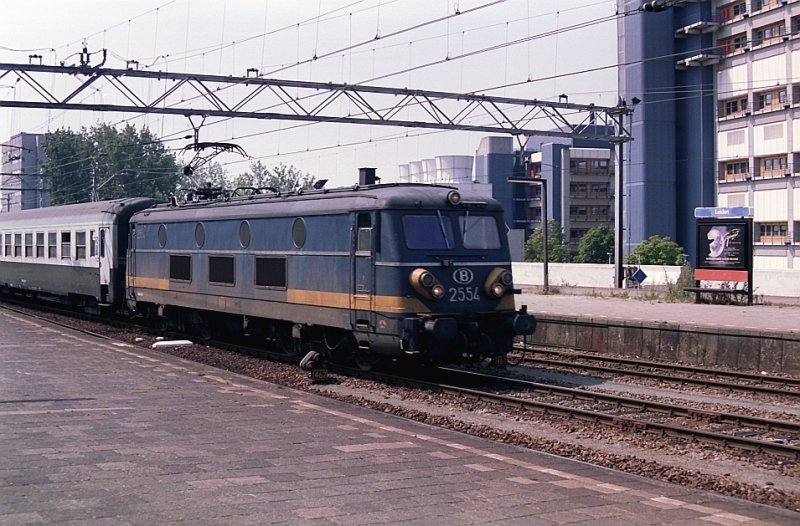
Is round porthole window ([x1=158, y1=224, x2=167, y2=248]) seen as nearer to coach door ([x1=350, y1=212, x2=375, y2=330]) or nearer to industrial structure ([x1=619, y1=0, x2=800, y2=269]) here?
coach door ([x1=350, y1=212, x2=375, y2=330])

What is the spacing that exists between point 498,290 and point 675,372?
480cm

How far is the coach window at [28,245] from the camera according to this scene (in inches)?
1204

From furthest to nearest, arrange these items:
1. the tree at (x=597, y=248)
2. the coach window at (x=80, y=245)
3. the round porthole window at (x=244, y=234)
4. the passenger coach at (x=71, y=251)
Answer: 1. the tree at (x=597, y=248)
2. the coach window at (x=80, y=245)
3. the passenger coach at (x=71, y=251)
4. the round porthole window at (x=244, y=234)

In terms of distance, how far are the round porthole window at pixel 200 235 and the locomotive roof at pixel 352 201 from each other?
750 millimetres

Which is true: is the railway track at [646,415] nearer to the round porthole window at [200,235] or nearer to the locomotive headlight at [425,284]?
the locomotive headlight at [425,284]

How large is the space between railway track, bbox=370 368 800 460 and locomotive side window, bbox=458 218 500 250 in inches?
87.1

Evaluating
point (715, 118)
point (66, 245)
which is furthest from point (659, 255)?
point (66, 245)

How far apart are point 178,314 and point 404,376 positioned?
836 cm

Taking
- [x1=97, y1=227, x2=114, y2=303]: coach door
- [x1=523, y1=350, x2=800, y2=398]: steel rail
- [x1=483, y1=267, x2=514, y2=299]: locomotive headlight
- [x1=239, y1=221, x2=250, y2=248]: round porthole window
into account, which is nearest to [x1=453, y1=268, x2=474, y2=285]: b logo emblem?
[x1=483, y1=267, x2=514, y2=299]: locomotive headlight

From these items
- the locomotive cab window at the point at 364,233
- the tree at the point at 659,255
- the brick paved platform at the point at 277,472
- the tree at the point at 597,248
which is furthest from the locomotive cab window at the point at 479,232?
the tree at the point at 597,248

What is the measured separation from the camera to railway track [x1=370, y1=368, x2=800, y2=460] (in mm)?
10484

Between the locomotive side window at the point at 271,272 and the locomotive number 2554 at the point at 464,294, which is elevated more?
the locomotive side window at the point at 271,272

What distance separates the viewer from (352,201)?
49.0 feet

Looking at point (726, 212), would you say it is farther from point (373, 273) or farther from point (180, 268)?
point (373, 273)
